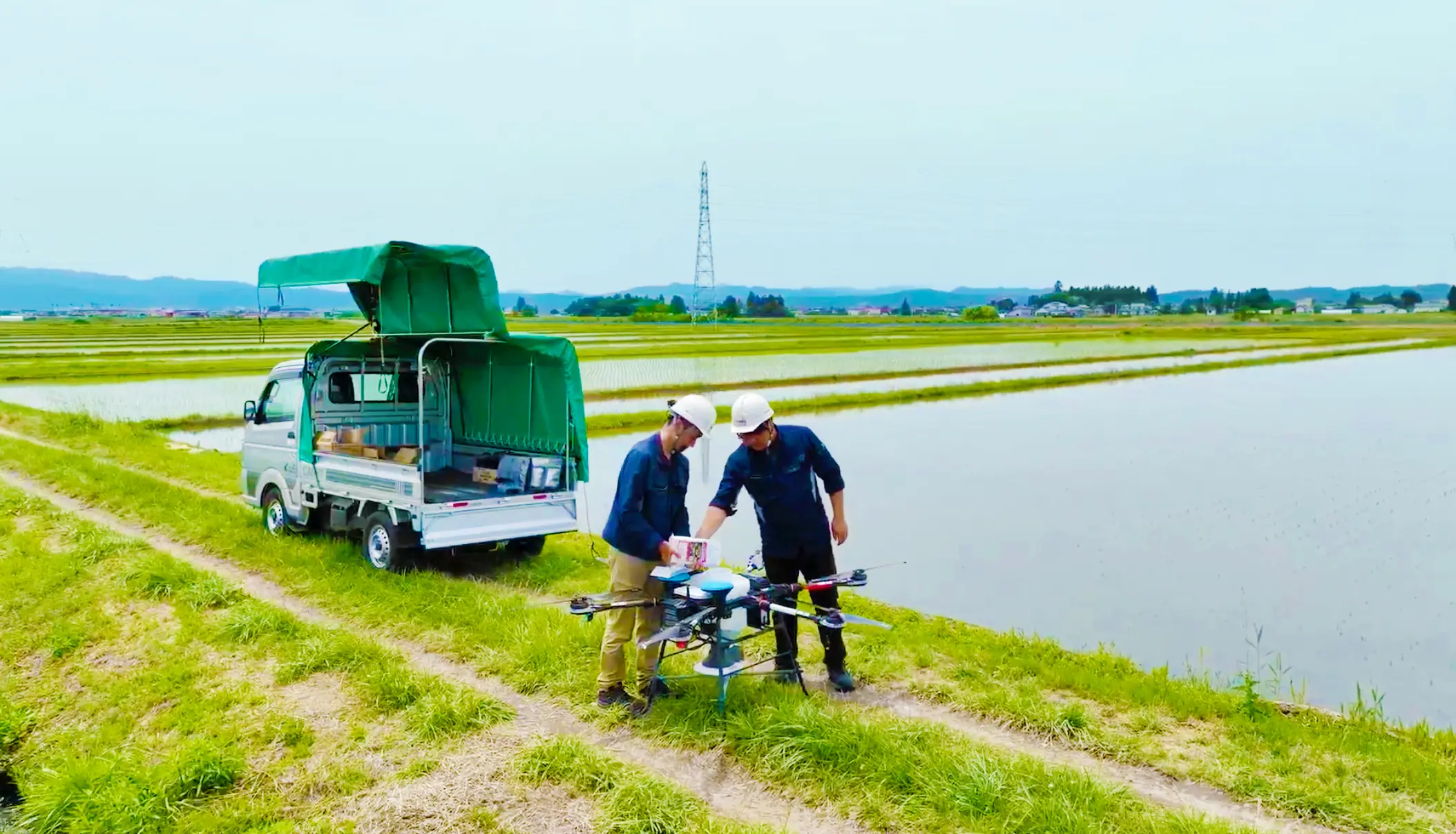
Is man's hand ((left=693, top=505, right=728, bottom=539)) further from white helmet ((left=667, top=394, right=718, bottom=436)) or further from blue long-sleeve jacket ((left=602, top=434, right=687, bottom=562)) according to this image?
white helmet ((left=667, top=394, right=718, bottom=436))

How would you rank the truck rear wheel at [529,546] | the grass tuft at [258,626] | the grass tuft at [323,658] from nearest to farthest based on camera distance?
1. the grass tuft at [323,658]
2. the grass tuft at [258,626]
3. the truck rear wheel at [529,546]

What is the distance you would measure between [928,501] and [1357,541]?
4.63 meters

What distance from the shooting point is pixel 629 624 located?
5.51 m

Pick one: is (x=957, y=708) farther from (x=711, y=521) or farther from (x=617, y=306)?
(x=617, y=306)

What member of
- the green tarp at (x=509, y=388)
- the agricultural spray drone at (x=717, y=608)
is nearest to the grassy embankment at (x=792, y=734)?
the agricultural spray drone at (x=717, y=608)

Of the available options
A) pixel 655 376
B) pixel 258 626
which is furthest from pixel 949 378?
pixel 258 626

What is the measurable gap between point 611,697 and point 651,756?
583 mm

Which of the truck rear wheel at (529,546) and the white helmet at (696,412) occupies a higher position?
the white helmet at (696,412)

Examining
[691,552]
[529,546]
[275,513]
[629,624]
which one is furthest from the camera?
[275,513]

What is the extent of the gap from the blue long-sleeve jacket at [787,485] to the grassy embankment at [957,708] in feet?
3.07

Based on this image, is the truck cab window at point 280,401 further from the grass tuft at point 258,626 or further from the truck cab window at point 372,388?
the grass tuft at point 258,626

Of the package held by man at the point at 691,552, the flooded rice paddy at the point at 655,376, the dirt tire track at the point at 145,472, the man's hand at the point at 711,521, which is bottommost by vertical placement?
the dirt tire track at the point at 145,472

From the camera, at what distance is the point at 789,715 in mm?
5125

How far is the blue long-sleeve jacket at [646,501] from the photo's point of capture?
5266 millimetres
